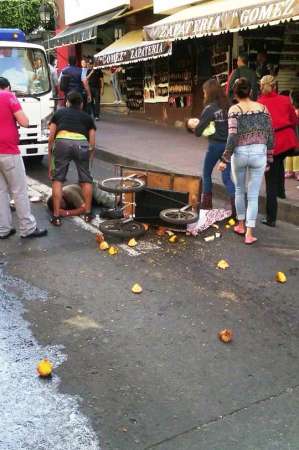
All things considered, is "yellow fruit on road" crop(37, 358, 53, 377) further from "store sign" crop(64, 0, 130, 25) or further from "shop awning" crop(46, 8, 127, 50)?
"store sign" crop(64, 0, 130, 25)

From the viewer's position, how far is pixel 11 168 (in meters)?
6.07

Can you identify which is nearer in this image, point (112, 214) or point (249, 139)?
point (249, 139)

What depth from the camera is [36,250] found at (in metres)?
5.94

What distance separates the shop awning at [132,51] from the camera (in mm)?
12859

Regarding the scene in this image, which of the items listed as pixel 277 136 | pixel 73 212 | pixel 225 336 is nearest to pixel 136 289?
pixel 225 336

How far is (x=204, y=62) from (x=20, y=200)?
9.76 m

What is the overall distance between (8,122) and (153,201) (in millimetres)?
1866

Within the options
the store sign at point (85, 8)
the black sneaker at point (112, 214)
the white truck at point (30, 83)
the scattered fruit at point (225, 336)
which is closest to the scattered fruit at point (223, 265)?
the scattered fruit at point (225, 336)

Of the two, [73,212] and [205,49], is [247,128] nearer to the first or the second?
[73,212]

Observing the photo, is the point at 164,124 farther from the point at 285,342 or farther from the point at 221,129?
the point at 285,342

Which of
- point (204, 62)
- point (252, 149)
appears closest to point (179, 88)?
point (204, 62)

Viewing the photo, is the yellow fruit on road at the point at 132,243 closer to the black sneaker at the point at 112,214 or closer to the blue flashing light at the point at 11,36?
the black sneaker at the point at 112,214

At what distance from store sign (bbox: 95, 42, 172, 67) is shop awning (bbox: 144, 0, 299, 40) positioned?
582 mm

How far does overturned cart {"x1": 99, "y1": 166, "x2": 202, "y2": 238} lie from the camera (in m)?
6.13
